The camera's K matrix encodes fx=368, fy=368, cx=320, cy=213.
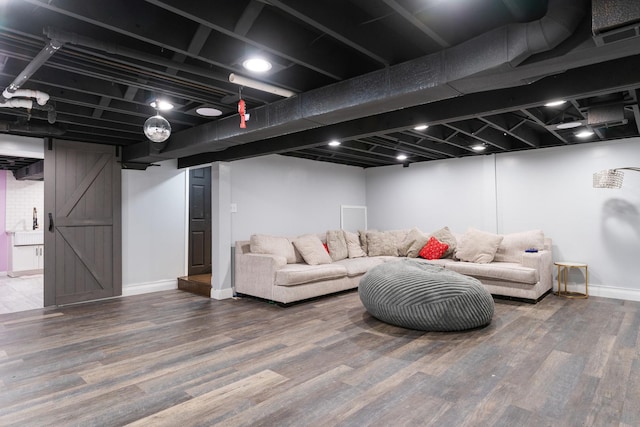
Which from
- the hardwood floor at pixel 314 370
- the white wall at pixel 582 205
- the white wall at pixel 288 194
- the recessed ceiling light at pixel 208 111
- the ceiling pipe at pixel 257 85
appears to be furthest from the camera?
the white wall at pixel 288 194

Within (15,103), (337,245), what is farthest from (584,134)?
(15,103)

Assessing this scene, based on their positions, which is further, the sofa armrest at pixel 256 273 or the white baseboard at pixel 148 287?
the white baseboard at pixel 148 287

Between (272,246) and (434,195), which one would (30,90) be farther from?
(434,195)

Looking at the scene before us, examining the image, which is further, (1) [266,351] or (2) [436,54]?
(1) [266,351]

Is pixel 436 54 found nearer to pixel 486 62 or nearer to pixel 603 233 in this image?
pixel 486 62

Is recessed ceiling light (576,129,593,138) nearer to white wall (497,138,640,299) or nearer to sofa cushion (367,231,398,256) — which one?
white wall (497,138,640,299)

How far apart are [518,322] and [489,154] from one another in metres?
3.21

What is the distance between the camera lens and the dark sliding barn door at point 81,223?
4.84m

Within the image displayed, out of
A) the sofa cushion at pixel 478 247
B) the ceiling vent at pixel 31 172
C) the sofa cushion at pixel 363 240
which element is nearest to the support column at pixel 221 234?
the sofa cushion at pixel 363 240

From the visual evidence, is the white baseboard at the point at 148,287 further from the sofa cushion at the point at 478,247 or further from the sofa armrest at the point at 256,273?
the sofa cushion at the point at 478,247

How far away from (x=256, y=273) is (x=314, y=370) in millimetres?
2456

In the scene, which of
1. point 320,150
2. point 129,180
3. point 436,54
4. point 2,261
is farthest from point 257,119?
point 2,261

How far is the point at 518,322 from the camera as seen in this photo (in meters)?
3.95

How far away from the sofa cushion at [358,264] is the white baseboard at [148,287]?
2.70 m
